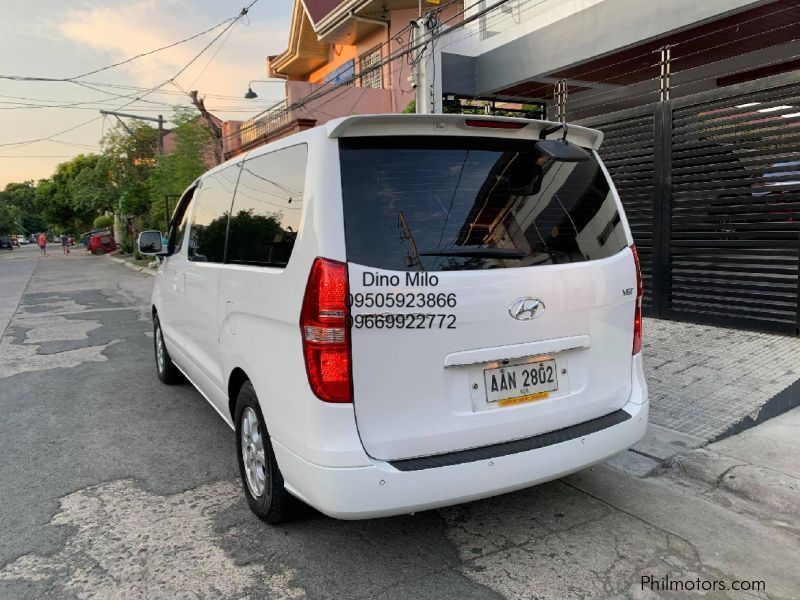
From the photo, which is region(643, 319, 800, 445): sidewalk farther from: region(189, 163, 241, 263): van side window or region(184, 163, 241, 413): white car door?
region(189, 163, 241, 263): van side window

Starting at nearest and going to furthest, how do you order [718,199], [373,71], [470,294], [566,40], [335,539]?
[470,294], [335,539], [718,199], [566,40], [373,71]

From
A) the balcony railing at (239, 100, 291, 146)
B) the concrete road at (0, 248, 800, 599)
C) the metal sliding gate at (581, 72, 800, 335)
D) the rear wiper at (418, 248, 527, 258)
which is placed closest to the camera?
the rear wiper at (418, 248, 527, 258)

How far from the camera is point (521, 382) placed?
2676 mm

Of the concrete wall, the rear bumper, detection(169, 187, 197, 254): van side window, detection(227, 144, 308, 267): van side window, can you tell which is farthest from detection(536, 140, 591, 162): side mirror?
the concrete wall

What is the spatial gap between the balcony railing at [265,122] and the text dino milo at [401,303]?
1748 cm

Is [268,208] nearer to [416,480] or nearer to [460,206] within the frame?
[460,206]

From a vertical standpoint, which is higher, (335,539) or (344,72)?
(344,72)

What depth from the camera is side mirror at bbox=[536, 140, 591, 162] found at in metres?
2.78

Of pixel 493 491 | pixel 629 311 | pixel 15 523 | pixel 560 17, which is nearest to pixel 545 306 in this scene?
pixel 629 311

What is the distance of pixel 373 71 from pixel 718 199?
15.2 metres

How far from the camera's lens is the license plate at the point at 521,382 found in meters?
2.61

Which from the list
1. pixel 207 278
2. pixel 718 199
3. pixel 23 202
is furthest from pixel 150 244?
pixel 23 202

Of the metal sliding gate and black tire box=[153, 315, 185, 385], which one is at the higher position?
the metal sliding gate

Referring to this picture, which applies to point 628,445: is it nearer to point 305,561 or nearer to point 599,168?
point 599,168
